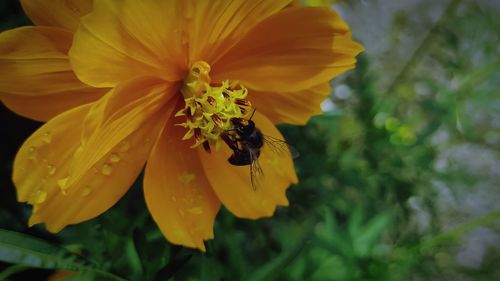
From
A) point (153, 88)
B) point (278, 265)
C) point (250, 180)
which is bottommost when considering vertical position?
point (278, 265)

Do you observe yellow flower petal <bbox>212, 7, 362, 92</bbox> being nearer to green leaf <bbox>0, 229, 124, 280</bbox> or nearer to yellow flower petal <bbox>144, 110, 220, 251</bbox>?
yellow flower petal <bbox>144, 110, 220, 251</bbox>

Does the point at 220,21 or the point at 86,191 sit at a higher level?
the point at 220,21

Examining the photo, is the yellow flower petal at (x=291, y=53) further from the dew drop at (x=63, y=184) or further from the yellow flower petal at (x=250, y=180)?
the dew drop at (x=63, y=184)

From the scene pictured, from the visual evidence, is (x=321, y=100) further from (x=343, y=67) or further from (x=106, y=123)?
(x=106, y=123)

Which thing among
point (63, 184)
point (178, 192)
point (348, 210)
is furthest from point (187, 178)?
point (348, 210)

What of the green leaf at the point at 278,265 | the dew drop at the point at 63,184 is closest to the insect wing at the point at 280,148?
the green leaf at the point at 278,265

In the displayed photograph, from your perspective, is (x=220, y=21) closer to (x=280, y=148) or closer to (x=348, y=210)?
(x=280, y=148)
